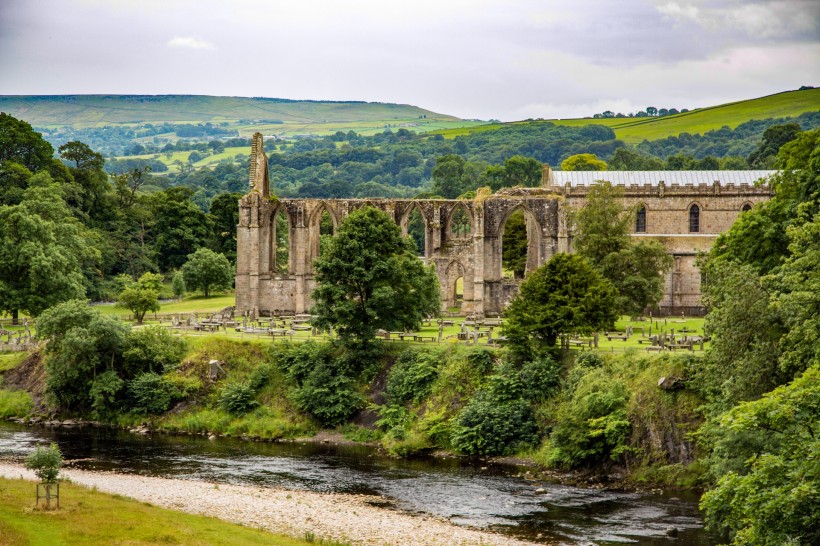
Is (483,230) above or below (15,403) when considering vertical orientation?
above

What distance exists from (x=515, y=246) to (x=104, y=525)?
189ft

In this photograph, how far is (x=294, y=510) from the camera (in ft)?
147

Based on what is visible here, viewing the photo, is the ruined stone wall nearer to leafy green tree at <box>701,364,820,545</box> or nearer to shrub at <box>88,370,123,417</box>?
shrub at <box>88,370,123,417</box>

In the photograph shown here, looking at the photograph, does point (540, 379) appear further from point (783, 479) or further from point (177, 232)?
point (177, 232)

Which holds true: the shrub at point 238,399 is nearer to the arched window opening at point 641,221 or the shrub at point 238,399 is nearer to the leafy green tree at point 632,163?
the arched window opening at point 641,221

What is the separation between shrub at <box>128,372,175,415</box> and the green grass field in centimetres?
1812

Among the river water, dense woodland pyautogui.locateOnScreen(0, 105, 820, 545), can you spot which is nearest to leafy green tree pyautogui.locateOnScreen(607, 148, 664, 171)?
dense woodland pyautogui.locateOnScreen(0, 105, 820, 545)

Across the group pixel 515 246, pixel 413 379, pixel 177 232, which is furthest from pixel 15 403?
pixel 515 246

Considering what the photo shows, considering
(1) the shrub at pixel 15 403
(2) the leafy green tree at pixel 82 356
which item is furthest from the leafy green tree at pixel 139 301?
(1) the shrub at pixel 15 403

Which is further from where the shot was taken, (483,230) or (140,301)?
(140,301)

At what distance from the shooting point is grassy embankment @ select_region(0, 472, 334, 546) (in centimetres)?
3694

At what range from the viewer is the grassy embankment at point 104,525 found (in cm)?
3694

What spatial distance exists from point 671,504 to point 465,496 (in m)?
8.05

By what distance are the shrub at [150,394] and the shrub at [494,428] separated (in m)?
16.5
